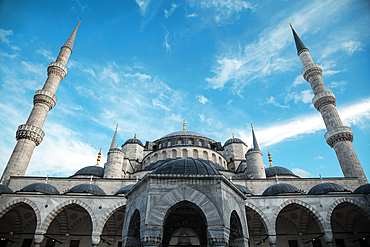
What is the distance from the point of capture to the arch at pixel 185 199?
4.66 m

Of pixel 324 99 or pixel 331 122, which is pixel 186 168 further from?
pixel 324 99

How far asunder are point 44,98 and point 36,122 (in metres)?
2.38

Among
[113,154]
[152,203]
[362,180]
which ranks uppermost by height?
[113,154]

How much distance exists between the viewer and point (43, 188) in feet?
46.9

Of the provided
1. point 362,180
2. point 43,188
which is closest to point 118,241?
point 43,188

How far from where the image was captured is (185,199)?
4.90m

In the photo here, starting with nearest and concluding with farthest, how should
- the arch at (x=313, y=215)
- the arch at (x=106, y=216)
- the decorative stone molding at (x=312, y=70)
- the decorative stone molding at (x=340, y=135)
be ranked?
the arch at (x=313, y=215) → the arch at (x=106, y=216) → the decorative stone molding at (x=340, y=135) → the decorative stone molding at (x=312, y=70)

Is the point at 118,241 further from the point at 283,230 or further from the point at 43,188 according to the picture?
the point at 283,230

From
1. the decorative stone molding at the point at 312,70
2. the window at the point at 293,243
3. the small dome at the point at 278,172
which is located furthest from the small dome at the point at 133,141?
the decorative stone molding at the point at 312,70

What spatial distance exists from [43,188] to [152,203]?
41.9 ft

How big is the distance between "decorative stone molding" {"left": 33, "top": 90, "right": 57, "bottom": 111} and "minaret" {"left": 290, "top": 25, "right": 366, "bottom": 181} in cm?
2460

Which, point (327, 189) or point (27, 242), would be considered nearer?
point (327, 189)

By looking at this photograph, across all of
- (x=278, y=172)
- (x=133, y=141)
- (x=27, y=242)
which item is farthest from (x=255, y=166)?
(x=27, y=242)

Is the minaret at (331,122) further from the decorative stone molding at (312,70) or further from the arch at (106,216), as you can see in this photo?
the arch at (106,216)
